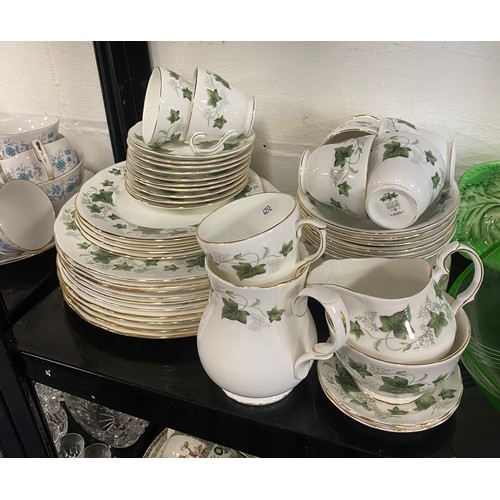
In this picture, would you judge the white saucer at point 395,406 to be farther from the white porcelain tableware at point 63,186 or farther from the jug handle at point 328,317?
the white porcelain tableware at point 63,186

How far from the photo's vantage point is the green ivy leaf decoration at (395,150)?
641 millimetres

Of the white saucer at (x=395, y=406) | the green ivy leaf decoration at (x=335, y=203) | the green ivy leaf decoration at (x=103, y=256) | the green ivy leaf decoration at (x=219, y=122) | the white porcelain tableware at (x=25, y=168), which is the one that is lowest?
the white saucer at (x=395, y=406)

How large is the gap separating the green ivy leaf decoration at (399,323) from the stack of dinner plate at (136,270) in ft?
0.78

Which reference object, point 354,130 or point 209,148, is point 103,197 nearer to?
point 209,148

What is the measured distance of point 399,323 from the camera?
1.83ft

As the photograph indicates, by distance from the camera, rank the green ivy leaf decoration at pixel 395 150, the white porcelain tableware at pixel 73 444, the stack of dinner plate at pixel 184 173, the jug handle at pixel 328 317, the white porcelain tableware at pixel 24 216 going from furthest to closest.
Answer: the white porcelain tableware at pixel 73 444 < the white porcelain tableware at pixel 24 216 < the stack of dinner plate at pixel 184 173 < the green ivy leaf decoration at pixel 395 150 < the jug handle at pixel 328 317

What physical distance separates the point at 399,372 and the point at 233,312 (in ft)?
0.59

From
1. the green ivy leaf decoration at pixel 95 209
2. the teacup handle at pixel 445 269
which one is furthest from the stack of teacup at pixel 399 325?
the green ivy leaf decoration at pixel 95 209

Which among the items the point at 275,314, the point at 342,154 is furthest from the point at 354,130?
the point at 275,314

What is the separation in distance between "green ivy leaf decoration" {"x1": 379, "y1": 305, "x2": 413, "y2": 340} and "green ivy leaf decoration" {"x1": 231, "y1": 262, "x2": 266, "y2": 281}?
0.43 feet

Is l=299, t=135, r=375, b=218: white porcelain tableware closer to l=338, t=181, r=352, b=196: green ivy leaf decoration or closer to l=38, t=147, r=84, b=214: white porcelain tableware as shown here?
l=338, t=181, r=352, b=196: green ivy leaf decoration

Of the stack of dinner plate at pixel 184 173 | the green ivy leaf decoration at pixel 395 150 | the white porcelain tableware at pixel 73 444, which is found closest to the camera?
the green ivy leaf decoration at pixel 395 150

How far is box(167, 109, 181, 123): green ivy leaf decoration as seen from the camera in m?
0.75
